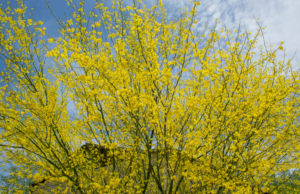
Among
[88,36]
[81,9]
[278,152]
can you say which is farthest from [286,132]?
[81,9]

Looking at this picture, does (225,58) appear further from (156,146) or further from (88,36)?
(88,36)

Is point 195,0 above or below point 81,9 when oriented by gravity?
below

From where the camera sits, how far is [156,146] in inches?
188

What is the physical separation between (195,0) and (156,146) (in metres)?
3.60

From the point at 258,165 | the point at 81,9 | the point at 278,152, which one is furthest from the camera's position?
the point at 278,152

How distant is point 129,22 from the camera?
566cm

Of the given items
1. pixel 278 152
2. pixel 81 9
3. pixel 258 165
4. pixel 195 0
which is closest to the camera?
pixel 195 0

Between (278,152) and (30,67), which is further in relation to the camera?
(278,152)

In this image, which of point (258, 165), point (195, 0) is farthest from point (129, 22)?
point (258, 165)

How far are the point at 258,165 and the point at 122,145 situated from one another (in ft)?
12.3

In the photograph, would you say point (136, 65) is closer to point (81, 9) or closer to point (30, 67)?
point (81, 9)

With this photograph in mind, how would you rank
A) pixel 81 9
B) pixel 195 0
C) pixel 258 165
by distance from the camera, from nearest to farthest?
pixel 195 0 < pixel 258 165 < pixel 81 9

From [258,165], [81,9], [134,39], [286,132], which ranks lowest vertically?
[258,165]

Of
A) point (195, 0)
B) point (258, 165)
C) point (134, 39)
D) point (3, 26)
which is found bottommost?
point (258, 165)
